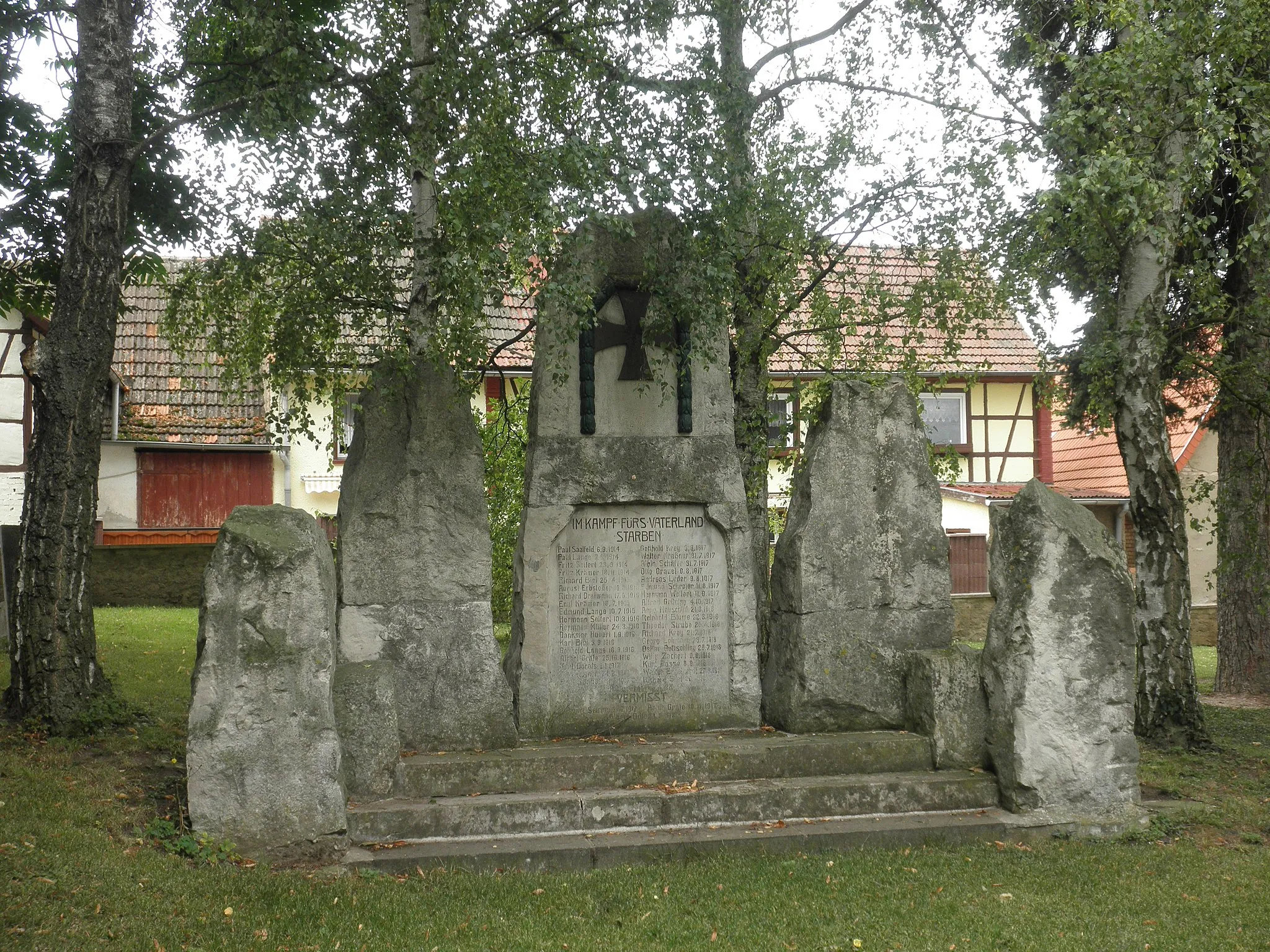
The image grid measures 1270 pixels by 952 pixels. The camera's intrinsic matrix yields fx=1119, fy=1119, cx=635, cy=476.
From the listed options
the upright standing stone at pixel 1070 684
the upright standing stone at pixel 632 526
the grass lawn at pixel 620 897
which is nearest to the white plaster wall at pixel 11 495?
the grass lawn at pixel 620 897

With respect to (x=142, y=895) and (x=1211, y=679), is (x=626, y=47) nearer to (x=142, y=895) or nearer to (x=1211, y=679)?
(x=142, y=895)

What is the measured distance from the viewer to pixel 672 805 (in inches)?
249

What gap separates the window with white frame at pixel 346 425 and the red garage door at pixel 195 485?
1.80 metres

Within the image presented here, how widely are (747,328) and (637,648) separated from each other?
3.37 m

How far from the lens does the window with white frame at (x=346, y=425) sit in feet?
27.9

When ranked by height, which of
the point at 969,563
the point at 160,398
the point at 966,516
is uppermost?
the point at 160,398

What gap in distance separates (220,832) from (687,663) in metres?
3.09

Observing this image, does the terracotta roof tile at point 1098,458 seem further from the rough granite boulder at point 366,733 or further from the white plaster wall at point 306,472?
the rough granite boulder at point 366,733

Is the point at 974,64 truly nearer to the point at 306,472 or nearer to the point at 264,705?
the point at 264,705

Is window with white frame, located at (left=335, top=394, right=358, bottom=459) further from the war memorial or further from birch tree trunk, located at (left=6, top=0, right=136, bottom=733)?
birch tree trunk, located at (left=6, top=0, right=136, bottom=733)

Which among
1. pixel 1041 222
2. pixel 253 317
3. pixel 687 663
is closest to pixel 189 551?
pixel 253 317

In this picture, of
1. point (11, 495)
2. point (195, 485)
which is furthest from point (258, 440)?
point (11, 495)

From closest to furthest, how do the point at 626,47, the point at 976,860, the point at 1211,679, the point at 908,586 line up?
the point at 976,860, the point at 908,586, the point at 626,47, the point at 1211,679

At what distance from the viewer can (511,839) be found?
607 centimetres
